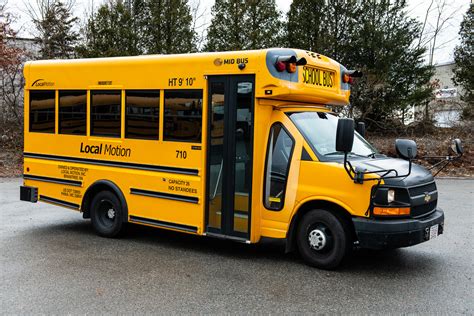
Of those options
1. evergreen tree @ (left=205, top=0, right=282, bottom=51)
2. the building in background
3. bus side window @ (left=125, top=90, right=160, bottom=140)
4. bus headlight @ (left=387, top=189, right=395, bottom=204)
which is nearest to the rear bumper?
bus side window @ (left=125, top=90, right=160, bottom=140)

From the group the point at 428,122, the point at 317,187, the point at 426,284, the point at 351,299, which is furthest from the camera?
the point at 428,122

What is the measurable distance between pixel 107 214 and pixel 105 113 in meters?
1.62

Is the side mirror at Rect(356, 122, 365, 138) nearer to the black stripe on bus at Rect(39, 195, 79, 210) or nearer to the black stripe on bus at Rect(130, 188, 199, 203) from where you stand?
the black stripe on bus at Rect(130, 188, 199, 203)

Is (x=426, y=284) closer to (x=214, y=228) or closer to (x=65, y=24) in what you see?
(x=214, y=228)

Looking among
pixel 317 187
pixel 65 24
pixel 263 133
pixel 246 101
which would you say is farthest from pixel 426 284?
pixel 65 24

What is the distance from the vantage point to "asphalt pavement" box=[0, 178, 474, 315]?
4988 mm

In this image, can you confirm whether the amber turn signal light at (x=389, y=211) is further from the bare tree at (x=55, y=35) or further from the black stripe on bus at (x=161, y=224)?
the bare tree at (x=55, y=35)

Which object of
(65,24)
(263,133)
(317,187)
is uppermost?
(65,24)

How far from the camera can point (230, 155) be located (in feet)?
21.9

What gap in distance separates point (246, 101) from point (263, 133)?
0.48m

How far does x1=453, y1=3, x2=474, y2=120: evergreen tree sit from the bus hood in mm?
14272

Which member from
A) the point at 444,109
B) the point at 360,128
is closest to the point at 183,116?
the point at 360,128

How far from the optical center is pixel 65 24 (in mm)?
22391

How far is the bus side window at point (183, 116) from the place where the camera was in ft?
22.6
